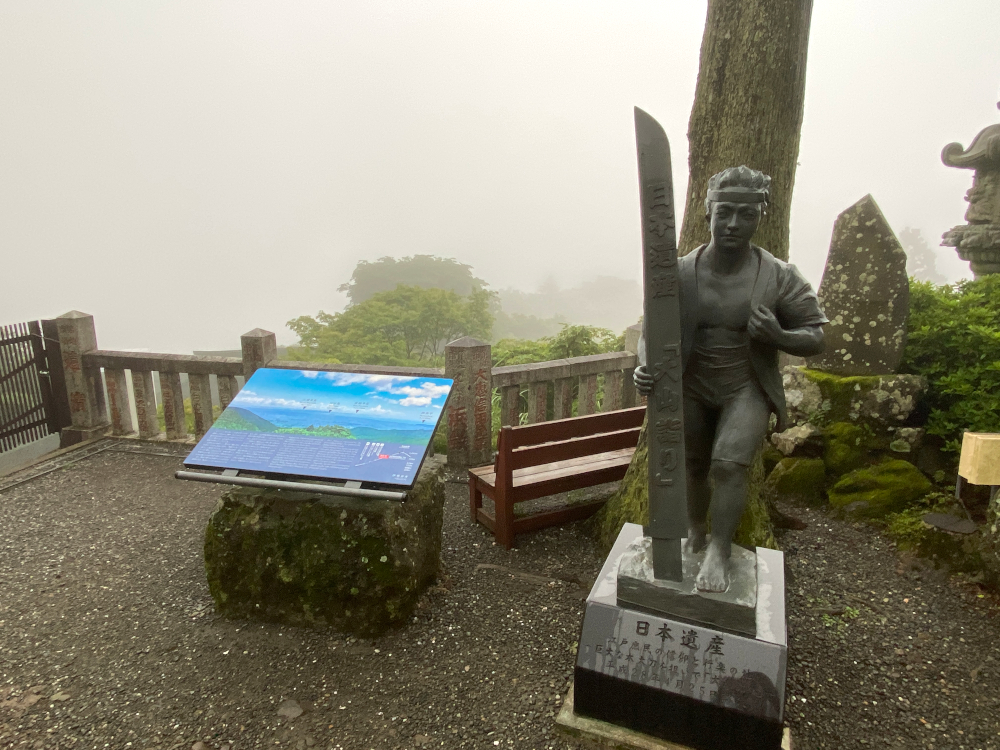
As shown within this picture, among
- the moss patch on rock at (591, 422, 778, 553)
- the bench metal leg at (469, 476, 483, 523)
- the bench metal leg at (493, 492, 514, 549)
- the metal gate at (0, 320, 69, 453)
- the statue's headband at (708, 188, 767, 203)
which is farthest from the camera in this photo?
the metal gate at (0, 320, 69, 453)

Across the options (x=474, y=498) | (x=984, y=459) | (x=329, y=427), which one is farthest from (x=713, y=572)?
(x=474, y=498)

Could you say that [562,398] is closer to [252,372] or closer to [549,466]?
[549,466]

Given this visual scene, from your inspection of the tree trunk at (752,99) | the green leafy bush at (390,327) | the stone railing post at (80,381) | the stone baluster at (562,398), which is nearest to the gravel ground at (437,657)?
the stone baluster at (562,398)

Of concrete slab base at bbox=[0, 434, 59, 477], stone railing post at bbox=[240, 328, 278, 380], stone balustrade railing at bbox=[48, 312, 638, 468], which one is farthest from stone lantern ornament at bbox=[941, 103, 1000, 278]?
concrete slab base at bbox=[0, 434, 59, 477]

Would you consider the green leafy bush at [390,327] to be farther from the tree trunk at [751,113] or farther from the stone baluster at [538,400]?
the tree trunk at [751,113]

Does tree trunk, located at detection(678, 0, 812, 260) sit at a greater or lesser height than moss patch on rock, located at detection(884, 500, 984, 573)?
greater

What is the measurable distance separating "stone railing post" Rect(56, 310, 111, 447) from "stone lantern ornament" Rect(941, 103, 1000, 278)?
10.9 meters

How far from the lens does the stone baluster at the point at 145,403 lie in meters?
7.56

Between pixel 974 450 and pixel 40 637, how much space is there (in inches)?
251

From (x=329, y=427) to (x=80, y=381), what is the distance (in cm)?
573

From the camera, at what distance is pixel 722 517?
2.74 metres

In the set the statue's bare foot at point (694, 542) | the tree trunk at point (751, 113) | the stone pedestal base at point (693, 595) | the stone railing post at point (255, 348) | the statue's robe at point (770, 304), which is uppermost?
the tree trunk at point (751, 113)

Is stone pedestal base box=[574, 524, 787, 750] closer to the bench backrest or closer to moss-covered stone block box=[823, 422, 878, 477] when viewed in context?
the bench backrest

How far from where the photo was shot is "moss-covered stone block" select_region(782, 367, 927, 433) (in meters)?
5.27
